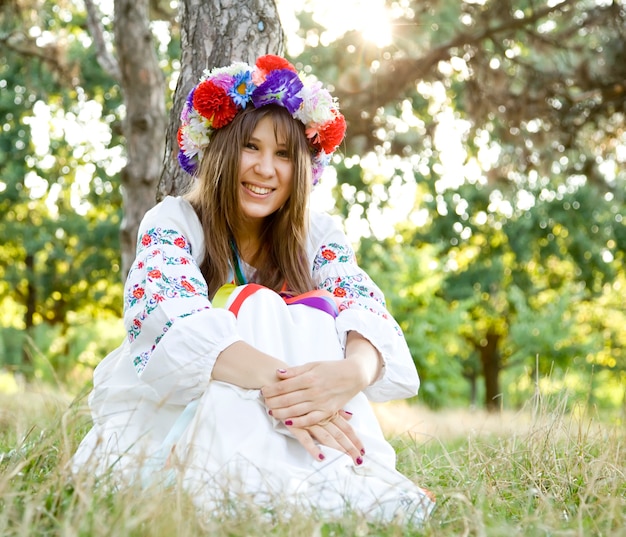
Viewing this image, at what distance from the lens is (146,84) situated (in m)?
4.23

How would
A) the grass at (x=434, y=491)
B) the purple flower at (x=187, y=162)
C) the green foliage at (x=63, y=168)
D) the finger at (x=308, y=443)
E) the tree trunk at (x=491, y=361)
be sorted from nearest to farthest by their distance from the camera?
the grass at (x=434, y=491) → the finger at (x=308, y=443) → the purple flower at (x=187, y=162) → the green foliage at (x=63, y=168) → the tree trunk at (x=491, y=361)

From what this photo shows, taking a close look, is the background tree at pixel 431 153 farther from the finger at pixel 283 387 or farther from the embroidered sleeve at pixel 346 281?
the finger at pixel 283 387

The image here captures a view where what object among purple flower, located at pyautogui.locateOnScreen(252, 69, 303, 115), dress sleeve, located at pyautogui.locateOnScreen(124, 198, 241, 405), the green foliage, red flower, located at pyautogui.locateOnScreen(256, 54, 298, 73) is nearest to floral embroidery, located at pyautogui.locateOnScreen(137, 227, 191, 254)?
dress sleeve, located at pyautogui.locateOnScreen(124, 198, 241, 405)

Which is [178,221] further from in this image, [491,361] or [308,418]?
[491,361]

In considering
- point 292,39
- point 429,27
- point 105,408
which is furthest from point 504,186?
point 105,408

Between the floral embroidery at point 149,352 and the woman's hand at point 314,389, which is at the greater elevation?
the floral embroidery at point 149,352

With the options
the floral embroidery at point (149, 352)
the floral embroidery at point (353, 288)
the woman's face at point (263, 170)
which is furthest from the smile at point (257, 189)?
the floral embroidery at point (149, 352)

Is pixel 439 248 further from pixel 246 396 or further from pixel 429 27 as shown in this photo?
pixel 246 396

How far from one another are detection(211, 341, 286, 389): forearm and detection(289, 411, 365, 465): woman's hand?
0.15 metres

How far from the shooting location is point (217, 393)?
191 centimetres

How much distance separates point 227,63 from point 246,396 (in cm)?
157

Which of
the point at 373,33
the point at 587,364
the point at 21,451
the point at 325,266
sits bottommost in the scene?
the point at 587,364

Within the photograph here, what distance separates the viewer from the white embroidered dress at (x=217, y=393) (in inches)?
69.8

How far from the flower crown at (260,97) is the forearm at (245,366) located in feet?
2.86
